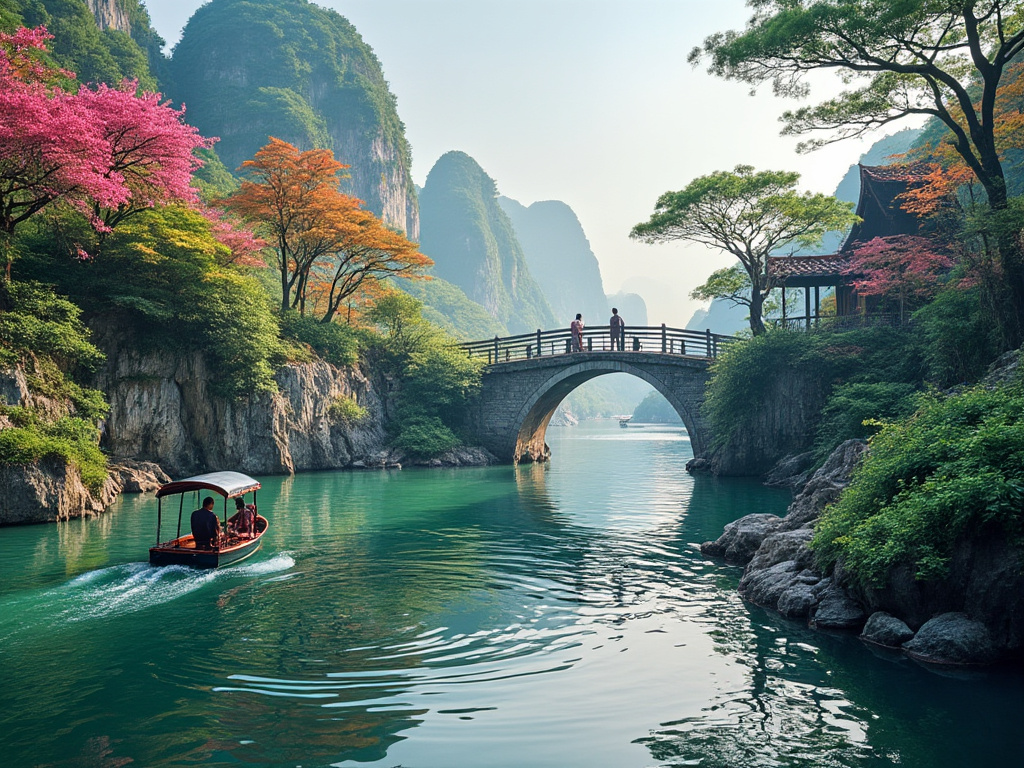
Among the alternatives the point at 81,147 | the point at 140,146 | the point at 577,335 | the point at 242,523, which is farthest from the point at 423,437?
the point at 242,523

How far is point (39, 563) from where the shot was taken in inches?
447

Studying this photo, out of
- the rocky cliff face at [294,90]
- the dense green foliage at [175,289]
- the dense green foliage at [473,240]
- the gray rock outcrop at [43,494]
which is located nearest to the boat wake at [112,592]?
the gray rock outcrop at [43,494]

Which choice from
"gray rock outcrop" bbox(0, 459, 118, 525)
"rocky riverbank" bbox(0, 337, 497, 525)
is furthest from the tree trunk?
"gray rock outcrop" bbox(0, 459, 118, 525)

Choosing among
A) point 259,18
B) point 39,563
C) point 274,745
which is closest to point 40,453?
point 39,563

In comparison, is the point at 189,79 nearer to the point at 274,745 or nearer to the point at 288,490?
the point at 288,490

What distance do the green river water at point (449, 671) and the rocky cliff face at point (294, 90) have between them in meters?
80.5

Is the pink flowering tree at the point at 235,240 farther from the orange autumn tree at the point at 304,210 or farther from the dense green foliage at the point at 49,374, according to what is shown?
the dense green foliage at the point at 49,374

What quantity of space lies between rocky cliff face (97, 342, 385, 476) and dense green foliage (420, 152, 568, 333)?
113 metres

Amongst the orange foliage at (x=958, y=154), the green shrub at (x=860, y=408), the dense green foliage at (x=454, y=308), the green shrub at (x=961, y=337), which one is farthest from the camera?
the dense green foliage at (x=454, y=308)

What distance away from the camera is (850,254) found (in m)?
28.6

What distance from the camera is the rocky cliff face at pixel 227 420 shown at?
21688 millimetres

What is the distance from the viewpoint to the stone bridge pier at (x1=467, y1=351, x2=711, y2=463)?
27.4 m

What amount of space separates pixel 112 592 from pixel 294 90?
9645 centimetres

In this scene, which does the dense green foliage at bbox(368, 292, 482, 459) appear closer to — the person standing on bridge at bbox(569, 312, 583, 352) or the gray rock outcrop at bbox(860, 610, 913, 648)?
the person standing on bridge at bbox(569, 312, 583, 352)
